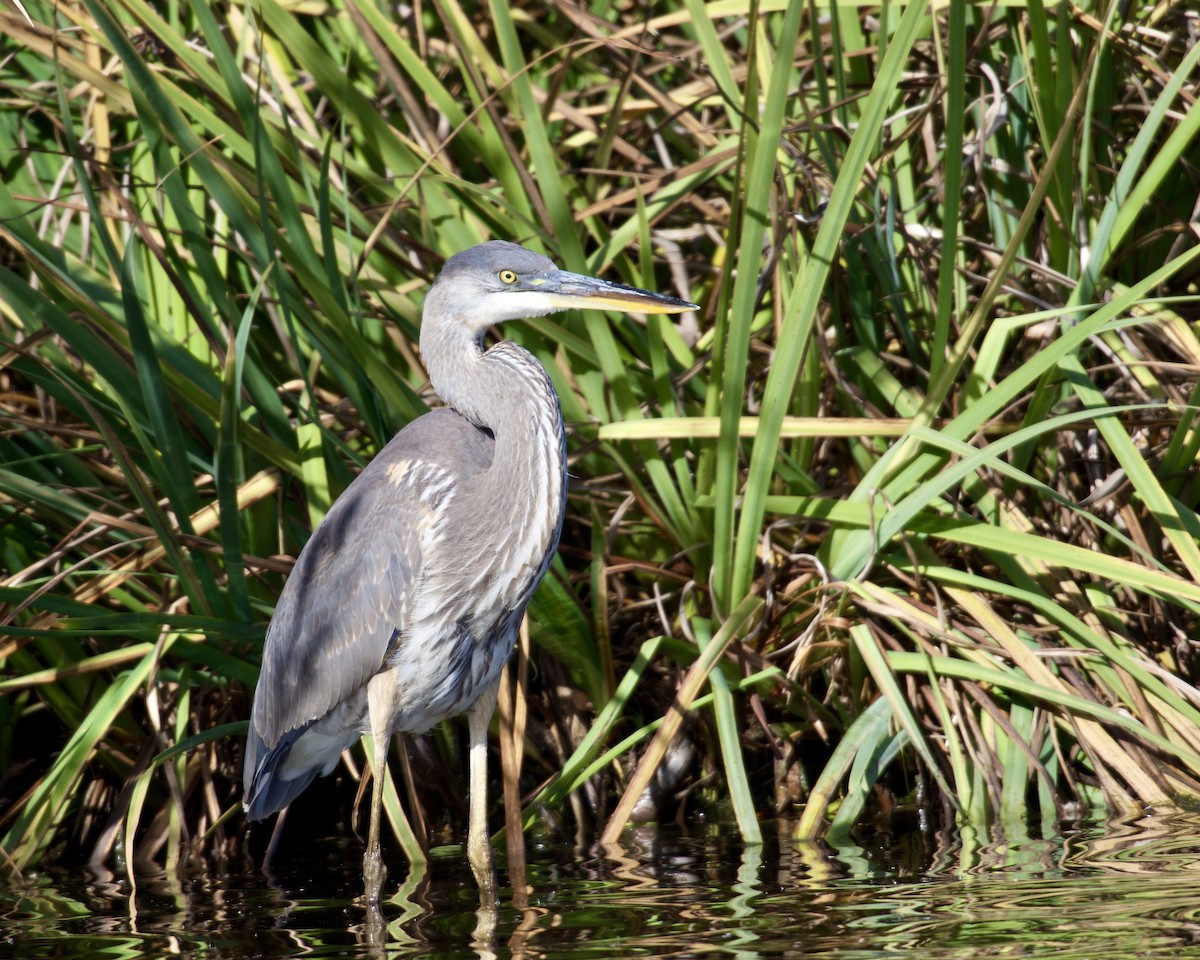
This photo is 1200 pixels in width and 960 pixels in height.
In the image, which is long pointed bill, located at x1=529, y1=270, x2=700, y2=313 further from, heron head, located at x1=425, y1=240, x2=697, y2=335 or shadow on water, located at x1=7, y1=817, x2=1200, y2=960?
shadow on water, located at x1=7, y1=817, x2=1200, y2=960

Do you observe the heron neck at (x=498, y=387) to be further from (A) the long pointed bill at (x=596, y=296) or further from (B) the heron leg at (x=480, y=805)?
(B) the heron leg at (x=480, y=805)

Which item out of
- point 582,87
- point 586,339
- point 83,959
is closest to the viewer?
point 83,959

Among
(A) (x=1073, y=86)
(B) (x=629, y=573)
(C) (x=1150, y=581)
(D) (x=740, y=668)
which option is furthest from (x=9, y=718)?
(A) (x=1073, y=86)

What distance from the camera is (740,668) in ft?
11.7

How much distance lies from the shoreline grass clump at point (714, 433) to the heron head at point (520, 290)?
179 mm

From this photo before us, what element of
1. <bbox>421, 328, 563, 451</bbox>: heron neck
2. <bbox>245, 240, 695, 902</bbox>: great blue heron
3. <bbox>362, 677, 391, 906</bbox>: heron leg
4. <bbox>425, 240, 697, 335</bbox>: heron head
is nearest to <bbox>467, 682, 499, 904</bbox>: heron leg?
<bbox>245, 240, 695, 902</bbox>: great blue heron

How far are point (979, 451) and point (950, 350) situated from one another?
1006 mm

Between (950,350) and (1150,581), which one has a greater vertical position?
(950,350)

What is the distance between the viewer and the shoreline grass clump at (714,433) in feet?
10.7

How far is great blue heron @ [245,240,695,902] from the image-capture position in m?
3.36

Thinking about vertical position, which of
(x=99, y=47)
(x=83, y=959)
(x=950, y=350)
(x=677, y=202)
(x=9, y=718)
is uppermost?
(x=99, y=47)

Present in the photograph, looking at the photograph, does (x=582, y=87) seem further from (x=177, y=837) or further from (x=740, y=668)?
(x=177, y=837)

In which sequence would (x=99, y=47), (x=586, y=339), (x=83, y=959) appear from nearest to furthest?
(x=83, y=959), (x=586, y=339), (x=99, y=47)

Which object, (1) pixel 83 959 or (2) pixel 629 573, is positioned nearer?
(1) pixel 83 959
